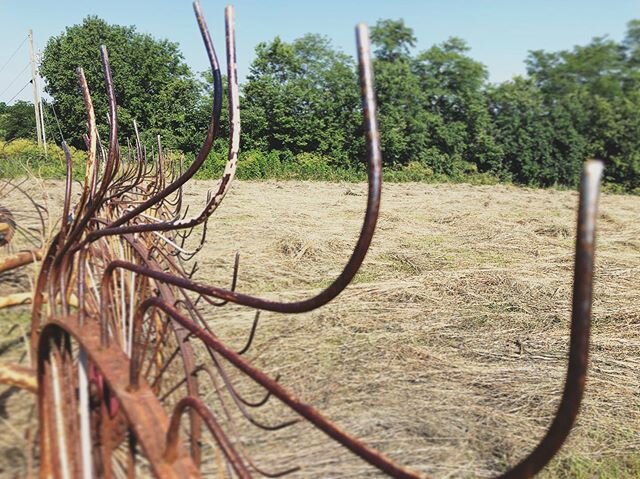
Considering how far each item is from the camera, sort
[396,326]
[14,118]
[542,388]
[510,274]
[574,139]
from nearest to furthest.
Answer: [542,388] → [396,326] → [510,274] → [14,118] → [574,139]

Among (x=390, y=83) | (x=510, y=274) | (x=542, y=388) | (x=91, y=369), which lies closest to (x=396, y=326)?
(x=542, y=388)

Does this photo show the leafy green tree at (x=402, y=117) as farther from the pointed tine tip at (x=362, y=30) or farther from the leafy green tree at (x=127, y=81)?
the pointed tine tip at (x=362, y=30)

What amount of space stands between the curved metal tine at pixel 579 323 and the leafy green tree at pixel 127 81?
22.6m

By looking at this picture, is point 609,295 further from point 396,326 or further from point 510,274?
point 396,326

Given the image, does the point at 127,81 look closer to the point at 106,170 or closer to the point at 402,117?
the point at 402,117

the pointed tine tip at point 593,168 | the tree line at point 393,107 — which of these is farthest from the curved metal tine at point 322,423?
the tree line at point 393,107

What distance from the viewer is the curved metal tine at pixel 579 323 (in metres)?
0.33

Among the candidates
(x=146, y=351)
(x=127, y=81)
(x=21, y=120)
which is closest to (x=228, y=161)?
(x=146, y=351)

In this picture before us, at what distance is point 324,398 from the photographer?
2.09 m

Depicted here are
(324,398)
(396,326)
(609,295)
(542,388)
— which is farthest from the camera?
(609,295)

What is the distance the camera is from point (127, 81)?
24.6 m

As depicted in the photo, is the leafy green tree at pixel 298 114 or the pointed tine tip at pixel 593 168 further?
the leafy green tree at pixel 298 114

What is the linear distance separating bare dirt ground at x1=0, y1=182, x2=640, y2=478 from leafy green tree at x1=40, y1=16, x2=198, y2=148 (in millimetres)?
18649

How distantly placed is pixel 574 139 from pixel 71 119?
2187 centimetres
